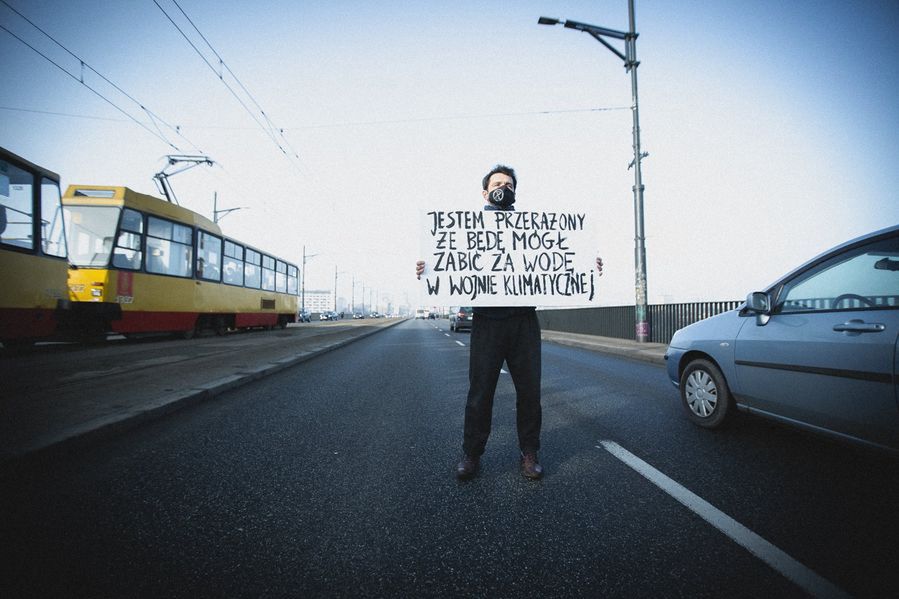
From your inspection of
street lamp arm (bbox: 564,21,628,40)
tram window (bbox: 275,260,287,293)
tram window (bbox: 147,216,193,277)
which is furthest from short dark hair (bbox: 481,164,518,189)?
tram window (bbox: 275,260,287,293)

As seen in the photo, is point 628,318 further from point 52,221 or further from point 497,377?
point 52,221

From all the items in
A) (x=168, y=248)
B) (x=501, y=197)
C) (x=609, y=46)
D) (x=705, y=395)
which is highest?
(x=609, y=46)

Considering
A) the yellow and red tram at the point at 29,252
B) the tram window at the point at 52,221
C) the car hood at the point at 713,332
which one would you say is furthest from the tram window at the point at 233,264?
the car hood at the point at 713,332

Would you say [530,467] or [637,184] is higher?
[637,184]

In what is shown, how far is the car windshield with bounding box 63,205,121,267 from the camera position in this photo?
8930mm

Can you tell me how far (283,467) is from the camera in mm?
2646

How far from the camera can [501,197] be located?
112 inches

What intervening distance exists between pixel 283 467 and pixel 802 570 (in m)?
2.82

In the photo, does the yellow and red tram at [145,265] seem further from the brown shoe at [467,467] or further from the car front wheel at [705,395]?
the car front wheel at [705,395]

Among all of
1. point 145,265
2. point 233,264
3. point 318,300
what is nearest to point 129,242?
point 145,265

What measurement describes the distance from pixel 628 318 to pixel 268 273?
1587 centimetres

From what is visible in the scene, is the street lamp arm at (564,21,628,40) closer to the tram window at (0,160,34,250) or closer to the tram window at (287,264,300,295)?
the tram window at (0,160,34,250)

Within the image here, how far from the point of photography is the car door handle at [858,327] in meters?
2.28

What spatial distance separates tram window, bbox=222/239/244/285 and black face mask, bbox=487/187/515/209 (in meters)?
13.5
